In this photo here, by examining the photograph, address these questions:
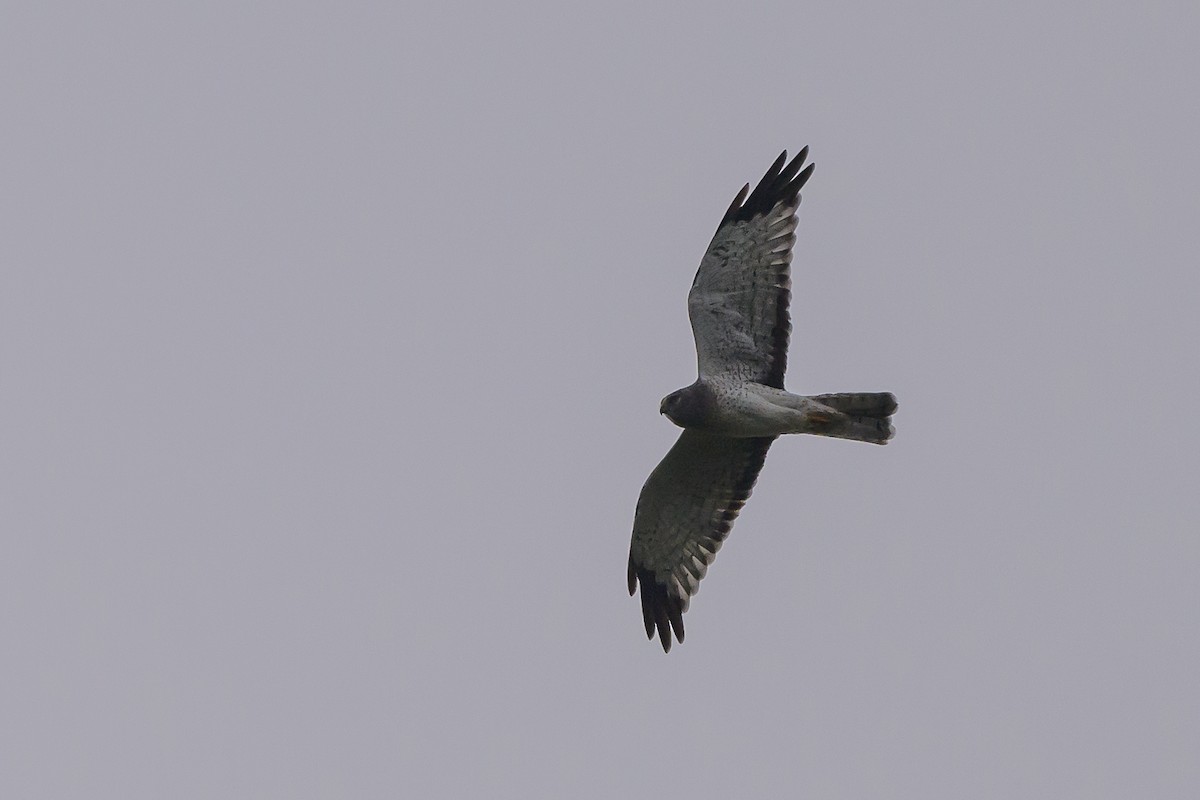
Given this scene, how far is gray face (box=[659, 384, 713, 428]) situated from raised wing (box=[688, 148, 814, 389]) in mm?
212

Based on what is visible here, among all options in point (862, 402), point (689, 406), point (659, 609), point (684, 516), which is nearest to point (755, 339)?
point (689, 406)

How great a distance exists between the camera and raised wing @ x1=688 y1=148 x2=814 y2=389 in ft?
45.8

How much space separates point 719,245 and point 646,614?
11.6 ft

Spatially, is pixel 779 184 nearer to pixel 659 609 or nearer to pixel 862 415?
pixel 862 415

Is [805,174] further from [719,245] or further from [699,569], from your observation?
[699,569]

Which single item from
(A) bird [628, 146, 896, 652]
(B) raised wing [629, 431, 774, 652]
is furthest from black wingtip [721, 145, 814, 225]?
(B) raised wing [629, 431, 774, 652]

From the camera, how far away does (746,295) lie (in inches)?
550

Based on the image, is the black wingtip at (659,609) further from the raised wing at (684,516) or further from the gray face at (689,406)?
the gray face at (689,406)

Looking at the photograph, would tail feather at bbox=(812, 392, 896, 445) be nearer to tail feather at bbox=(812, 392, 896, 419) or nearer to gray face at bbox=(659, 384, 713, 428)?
tail feather at bbox=(812, 392, 896, 419)

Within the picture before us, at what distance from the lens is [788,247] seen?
46.1 feet

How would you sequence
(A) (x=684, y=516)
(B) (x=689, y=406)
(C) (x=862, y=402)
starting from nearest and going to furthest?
(B) (x=689, y=406)
(C) (x=862, y=402)
(A) (x=684, y=516)

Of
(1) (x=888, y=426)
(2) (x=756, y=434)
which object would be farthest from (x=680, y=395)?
(1) (x=888, y=426)

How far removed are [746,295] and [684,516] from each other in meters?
2.28

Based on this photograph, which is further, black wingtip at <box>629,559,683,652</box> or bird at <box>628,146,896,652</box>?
black wingtip at <box>629,559,683,652</box>
